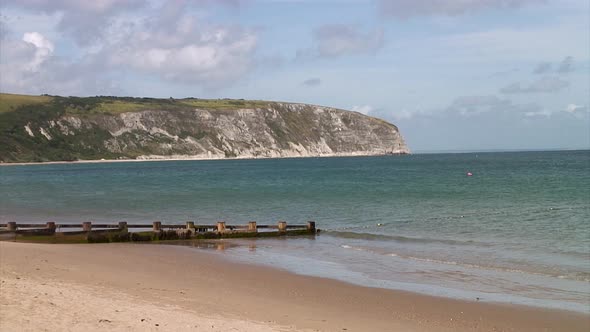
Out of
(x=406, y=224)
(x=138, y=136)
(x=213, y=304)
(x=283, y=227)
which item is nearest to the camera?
(x=213, y=304)

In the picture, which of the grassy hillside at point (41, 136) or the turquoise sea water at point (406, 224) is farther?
the grassy hillside at point (41, 136)

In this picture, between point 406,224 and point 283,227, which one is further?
point 406,224

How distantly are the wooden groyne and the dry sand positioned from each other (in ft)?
23.6

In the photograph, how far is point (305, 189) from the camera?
64.9 meters

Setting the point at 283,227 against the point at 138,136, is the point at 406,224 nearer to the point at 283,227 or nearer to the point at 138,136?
the point at 283,227

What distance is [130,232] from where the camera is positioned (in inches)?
1110

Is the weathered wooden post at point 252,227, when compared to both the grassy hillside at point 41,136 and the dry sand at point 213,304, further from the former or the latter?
the grassy hillside at point 41,136

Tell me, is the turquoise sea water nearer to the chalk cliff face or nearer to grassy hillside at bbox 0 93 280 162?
grassy hillside at bbox 0 93 280 162

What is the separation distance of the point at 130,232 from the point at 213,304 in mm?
15116

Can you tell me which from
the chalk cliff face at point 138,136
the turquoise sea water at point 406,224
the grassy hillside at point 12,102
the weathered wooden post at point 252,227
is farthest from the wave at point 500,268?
the grassy hillside at point 12,102

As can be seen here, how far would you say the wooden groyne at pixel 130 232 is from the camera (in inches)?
1065

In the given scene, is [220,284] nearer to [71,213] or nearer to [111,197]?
[71,213]

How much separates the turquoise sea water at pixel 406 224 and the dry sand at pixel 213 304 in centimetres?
165

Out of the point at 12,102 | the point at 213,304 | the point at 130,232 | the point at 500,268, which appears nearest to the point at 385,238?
the point at 500,268
